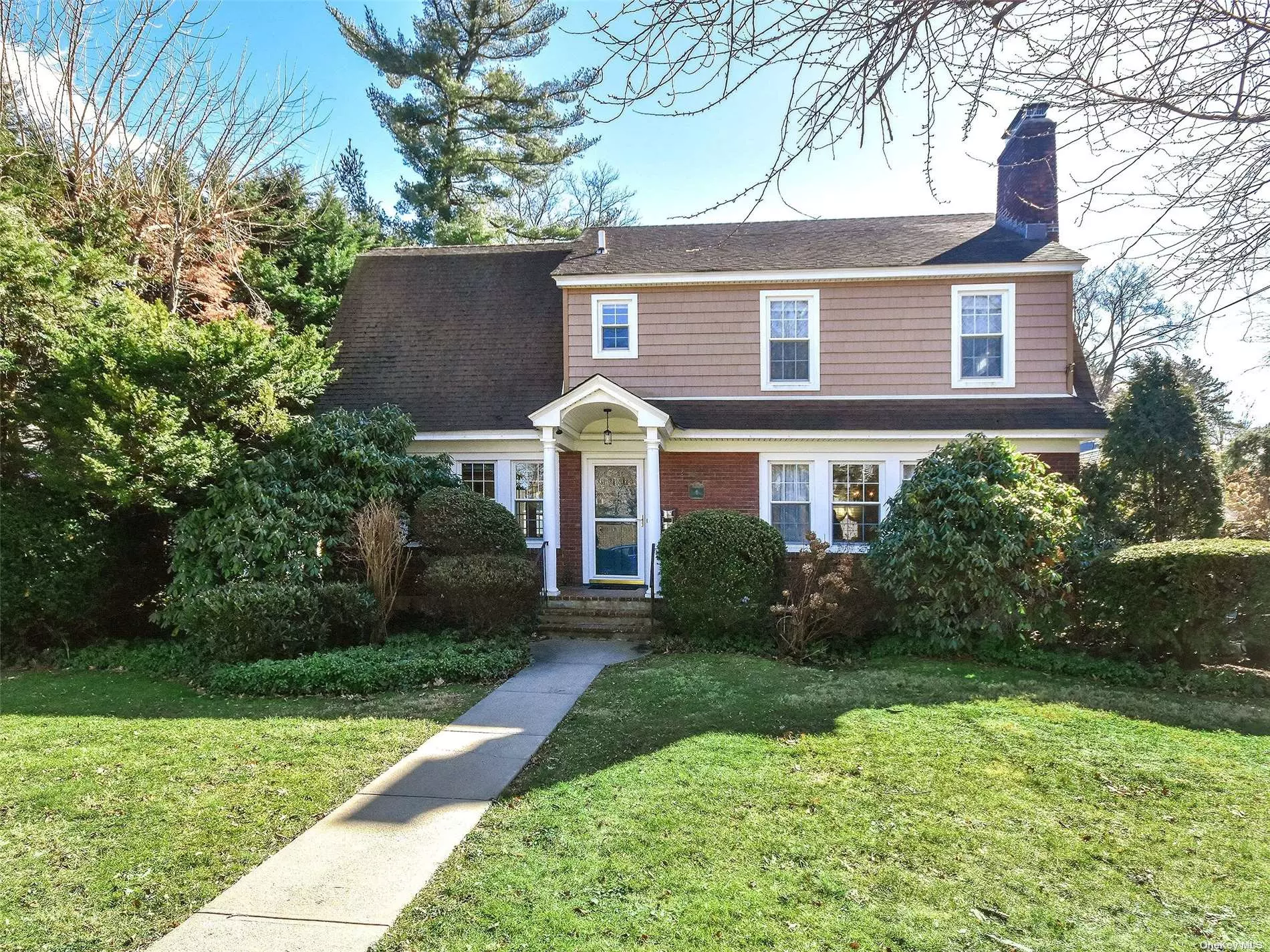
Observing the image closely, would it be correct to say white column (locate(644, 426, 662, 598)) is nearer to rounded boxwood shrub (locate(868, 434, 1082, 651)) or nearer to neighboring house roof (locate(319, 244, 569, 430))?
neighboring house roof (locate(319, 244, 569, 430))

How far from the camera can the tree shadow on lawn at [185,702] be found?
6.72 m

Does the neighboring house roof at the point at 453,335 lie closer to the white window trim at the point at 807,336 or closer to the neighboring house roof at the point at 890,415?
the neighboring house roof at the point at 890,415

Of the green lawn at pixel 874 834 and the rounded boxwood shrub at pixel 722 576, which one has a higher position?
the rounded boxwood shrub at pixel 722 576

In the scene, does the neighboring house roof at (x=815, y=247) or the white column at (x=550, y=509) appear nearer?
the white column at (x=550, y=509)

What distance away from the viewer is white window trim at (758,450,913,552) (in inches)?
450

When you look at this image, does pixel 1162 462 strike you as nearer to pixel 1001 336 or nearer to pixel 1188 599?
pixel 1001 336

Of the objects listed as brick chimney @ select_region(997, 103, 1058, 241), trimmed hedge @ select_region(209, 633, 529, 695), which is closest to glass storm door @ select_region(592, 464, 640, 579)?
trimmed hedge @ select_region(209, 633, 529, 695)

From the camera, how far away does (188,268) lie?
42.1ft

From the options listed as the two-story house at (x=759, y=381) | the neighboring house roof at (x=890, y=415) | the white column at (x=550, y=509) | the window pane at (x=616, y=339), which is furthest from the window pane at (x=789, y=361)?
the white column at (x=550, y=509)

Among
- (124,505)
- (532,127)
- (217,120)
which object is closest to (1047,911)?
(124,505)

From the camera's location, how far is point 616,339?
12656 millimetres

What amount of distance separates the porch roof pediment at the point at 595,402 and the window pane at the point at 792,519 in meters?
2.56

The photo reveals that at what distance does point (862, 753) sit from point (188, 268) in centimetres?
1382

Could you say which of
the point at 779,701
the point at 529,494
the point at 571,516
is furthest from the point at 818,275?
the point at 779,701
